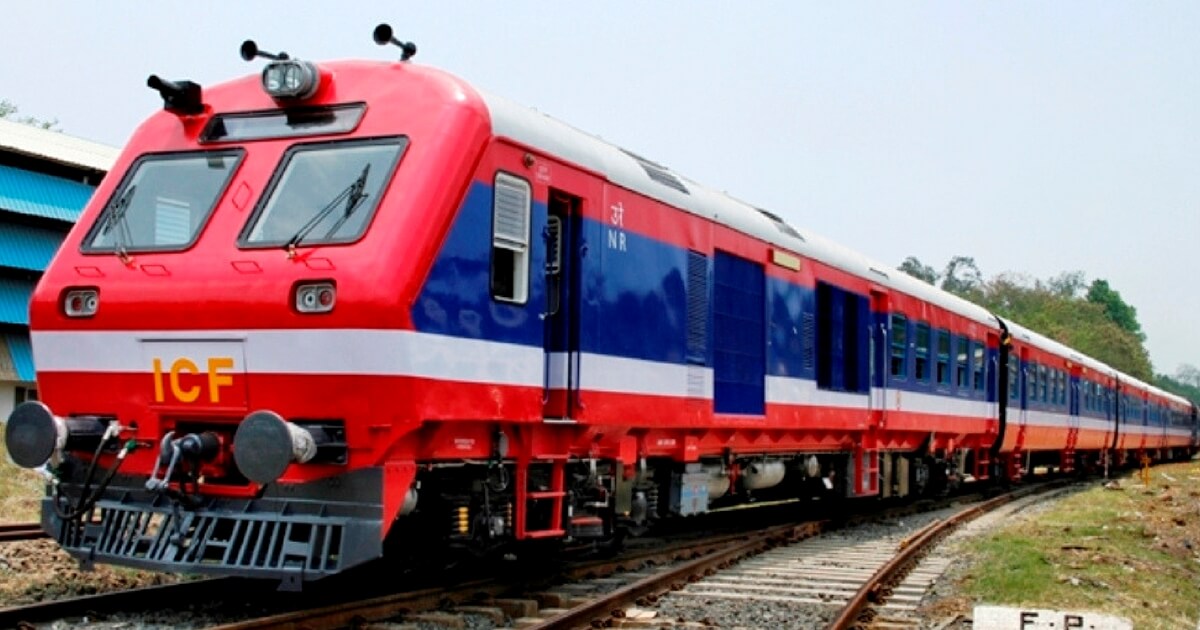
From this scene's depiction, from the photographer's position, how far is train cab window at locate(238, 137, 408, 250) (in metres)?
7.95

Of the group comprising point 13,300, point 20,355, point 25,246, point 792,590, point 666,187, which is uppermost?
point 25,246

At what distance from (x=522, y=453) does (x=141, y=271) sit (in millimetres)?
2848

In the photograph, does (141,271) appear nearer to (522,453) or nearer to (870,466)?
(522,453)

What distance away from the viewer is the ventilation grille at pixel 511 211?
858 centimetres

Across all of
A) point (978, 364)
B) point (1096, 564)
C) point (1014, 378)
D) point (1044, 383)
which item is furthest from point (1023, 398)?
point (1096, 564)

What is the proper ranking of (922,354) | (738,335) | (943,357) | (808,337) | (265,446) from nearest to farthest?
(265,446)
(738,335)
(808,337)
(922,354)
(943,357)

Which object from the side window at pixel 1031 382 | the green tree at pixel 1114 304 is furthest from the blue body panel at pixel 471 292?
the green tree at pixel 1114 304

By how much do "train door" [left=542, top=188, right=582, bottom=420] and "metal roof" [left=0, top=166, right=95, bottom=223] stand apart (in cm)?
2877

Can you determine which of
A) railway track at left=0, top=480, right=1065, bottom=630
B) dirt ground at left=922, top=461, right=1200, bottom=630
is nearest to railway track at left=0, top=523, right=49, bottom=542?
railway track at left=0, top=480, right=1065, bottom=630

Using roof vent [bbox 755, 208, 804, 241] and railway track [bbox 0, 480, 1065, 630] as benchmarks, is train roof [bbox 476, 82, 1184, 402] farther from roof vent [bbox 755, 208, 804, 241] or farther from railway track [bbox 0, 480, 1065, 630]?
railway track [bbox 0, 480, 1065, 630]

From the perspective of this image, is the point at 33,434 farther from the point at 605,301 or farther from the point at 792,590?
the point at 792,590

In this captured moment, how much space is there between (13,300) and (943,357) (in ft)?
86.8

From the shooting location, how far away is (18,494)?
16.8 metres

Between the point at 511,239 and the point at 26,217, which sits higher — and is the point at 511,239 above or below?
below
